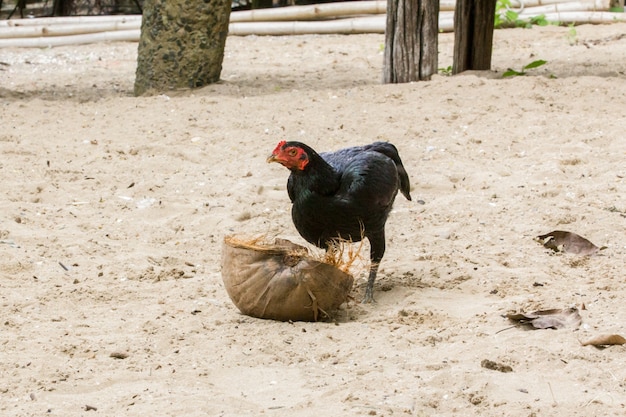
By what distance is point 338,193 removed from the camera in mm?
4027

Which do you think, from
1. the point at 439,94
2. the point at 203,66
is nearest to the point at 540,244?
the point at 439,94

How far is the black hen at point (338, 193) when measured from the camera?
3.96m

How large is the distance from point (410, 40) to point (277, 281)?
4.75 meters

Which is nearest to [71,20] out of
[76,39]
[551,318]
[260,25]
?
[76,39]

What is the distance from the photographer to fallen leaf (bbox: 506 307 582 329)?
3.51 meters

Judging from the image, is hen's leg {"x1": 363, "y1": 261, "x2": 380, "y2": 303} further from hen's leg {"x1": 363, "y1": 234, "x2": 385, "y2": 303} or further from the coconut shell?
the coconut shell

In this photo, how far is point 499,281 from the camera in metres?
4.24

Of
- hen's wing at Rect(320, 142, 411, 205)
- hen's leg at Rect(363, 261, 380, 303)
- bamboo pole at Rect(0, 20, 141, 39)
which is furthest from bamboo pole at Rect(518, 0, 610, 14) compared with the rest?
Answer: hen's leg at Rect(363, 261, 380, 303)

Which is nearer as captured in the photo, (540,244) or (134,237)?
(540,244)

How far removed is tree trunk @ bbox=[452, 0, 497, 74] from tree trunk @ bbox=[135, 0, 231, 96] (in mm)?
2139

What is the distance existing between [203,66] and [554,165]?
375cm

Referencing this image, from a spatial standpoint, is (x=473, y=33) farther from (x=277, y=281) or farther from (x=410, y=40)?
(x=277, y=281)

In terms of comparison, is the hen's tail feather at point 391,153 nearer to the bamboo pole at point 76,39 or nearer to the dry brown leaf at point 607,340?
the dry brown leaf at point 607,340

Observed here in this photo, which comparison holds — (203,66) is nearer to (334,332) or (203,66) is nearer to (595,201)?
(595,201)
